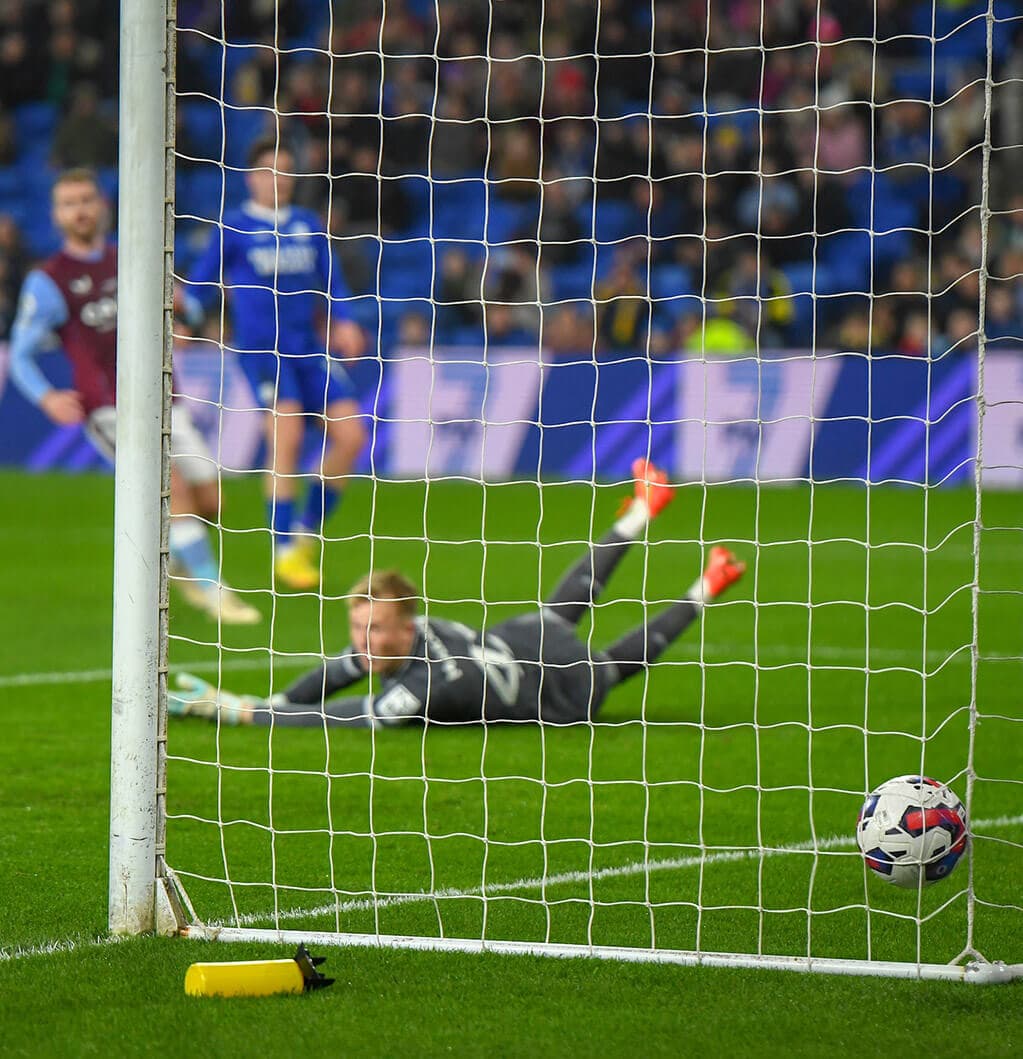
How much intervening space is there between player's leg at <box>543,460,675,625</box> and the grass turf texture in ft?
1.43

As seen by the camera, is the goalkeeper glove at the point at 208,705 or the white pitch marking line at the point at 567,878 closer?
the white pitch marking line at the point at 567,878

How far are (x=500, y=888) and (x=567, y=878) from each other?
0.64ft

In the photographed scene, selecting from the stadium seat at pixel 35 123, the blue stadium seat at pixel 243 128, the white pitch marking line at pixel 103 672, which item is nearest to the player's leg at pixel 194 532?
the white pitch marking line at pixel 103 672

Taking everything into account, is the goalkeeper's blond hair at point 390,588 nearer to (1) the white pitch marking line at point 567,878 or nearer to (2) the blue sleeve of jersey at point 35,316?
(1) the white pitch marking line at point 567,878

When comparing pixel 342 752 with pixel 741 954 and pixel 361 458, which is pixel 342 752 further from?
pixel 361 458

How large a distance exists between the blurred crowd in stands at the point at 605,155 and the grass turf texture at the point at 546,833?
8.38 m

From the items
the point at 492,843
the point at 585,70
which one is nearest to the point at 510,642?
the point at 492,843

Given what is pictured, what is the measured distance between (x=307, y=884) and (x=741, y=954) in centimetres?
110

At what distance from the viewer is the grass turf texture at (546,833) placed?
3102mm

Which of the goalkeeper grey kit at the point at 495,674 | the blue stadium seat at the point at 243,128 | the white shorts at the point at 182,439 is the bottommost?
the goalkeeper grey kit at the point at 495,674

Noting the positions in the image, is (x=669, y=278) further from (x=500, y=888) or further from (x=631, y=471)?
(x=500, y=888)

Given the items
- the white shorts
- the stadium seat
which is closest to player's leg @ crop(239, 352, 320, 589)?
the white shorts

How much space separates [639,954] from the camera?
3418 mm

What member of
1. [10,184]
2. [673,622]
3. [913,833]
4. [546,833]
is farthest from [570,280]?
[913,833]
